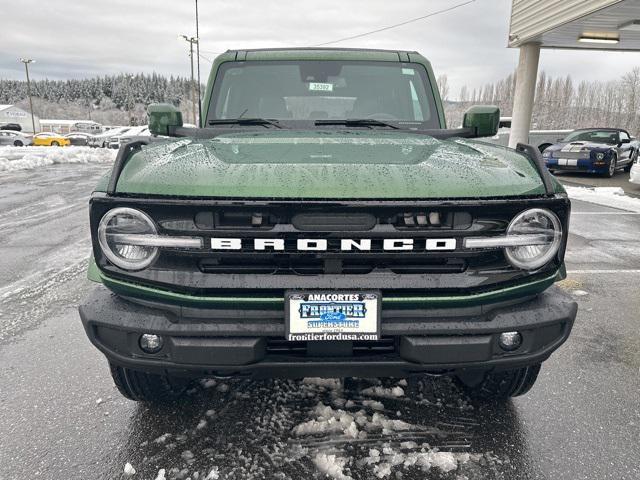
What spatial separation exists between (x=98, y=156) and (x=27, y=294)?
18477mm

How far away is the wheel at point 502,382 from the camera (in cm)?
227

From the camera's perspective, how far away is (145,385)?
88.8 inches

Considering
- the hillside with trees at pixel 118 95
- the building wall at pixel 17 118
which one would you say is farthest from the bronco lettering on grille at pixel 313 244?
the building wall at pixel 17 118

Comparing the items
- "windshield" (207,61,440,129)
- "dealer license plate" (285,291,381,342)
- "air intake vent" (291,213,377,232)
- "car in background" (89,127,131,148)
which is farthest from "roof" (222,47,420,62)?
"car in background" (89,127,131,148)

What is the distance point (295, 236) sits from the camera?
1757 mm

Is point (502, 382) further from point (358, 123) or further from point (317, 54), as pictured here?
point (317, 54)

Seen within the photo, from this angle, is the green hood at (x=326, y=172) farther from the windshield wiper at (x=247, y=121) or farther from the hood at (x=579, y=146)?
the hood at (x=579, y=146)

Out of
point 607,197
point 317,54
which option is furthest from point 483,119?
point 607,197

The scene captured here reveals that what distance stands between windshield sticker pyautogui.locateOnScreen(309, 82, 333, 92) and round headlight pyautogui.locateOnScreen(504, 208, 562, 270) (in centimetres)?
180

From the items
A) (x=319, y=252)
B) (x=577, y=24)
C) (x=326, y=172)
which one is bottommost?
(x=319, y=252)

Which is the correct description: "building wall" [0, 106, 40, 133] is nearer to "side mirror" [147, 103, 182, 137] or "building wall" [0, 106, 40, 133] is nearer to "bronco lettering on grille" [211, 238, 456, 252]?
"side mirror" [147, 103, 182, 137]

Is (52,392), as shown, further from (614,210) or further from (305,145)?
(614,210)

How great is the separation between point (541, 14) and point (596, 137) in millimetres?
4215

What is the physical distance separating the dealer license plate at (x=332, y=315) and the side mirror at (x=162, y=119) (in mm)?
1815
